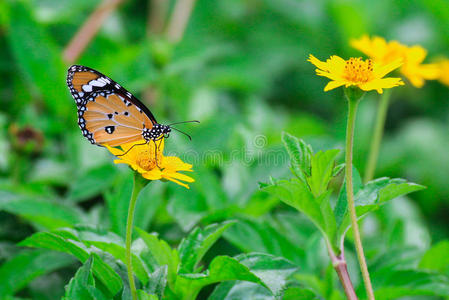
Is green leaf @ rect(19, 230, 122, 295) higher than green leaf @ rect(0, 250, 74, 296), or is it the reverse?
green leaf @ rect(19, 230, 122, 295)

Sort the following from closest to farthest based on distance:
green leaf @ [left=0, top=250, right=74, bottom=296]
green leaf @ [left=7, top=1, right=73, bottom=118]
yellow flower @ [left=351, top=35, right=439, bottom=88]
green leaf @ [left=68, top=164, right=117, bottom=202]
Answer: green leaf @ [left=0, top=250, right=74, bottom=296] → yellow flower @ [left=351, top=35, right=439, bottom=88] → green leaf @ [left=68, top=164, right=117, bottom=202] → green leaf @ [left=7, top=1, right=73, bottom=118]

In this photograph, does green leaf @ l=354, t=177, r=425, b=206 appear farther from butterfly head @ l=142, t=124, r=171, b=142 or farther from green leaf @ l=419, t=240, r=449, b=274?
butterfly head @ l=142, t=124, r=171, b=142

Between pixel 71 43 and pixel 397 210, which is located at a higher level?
pixel 71 43

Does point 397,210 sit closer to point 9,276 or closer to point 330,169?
point 330,169

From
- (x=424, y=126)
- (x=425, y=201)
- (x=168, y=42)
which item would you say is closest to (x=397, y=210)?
(x=425, y=201)

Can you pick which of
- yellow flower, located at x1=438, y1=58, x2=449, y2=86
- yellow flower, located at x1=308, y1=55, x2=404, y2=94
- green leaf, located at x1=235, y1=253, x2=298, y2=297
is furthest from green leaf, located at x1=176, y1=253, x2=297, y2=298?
yellow flower, located at x1=438, y1=58, x2=449, y2=86

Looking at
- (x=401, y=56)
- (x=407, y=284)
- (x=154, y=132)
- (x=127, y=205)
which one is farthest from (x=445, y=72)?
(x=127, y=205)
